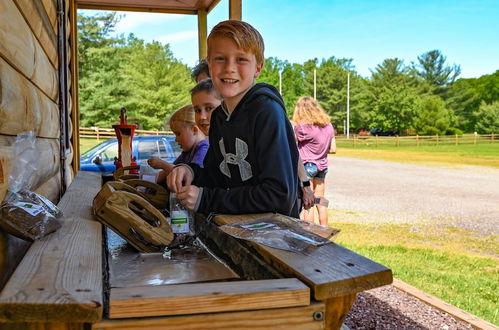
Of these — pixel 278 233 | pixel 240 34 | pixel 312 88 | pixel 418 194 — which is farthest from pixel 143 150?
pixel 312 88

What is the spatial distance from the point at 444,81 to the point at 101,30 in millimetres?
44522

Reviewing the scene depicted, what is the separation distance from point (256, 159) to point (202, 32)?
16.3 feet

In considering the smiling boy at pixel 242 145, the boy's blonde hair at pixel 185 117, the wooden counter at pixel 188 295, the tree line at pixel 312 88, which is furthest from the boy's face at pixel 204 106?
the tree line at pixel 312 88

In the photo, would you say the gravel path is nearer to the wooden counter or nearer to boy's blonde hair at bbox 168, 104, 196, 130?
boy's blonde hair at bbox 168, 104, 196, 130

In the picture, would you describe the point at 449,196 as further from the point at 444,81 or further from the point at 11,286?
the point at 444,81

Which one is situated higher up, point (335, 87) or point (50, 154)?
point (335, 87)

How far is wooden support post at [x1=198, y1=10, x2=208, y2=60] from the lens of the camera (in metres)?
6.36

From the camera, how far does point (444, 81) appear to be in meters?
64.0

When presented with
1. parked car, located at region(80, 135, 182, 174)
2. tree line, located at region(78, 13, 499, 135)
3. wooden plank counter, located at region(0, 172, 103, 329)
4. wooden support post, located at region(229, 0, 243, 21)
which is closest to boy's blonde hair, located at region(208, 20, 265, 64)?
wooden plank counter, located at region(0, 172, 103, 329)

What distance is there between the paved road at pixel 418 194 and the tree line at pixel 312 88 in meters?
27.5

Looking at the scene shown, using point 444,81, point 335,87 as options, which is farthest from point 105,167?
point 444,81

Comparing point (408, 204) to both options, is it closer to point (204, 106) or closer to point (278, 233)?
point (204, 106)

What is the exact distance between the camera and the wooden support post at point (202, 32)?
636 centimetres

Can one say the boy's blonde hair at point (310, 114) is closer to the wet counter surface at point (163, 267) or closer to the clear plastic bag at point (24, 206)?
the wet counter surface at point (163, 267)
